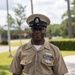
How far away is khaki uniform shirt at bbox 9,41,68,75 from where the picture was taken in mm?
2861

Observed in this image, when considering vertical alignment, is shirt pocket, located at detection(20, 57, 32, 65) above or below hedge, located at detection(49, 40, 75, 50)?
above

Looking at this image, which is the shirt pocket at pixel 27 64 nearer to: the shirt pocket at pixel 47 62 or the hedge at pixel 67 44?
the shirt pocket at pixel 47 62

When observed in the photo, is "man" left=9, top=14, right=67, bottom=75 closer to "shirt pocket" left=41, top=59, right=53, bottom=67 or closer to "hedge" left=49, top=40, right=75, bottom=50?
"shirt pocket" left=41, top=59, right=53, bottom=67

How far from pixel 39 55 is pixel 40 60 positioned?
0.05 m

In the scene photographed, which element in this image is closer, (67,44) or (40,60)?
(40,60)

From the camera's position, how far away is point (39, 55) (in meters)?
2.88

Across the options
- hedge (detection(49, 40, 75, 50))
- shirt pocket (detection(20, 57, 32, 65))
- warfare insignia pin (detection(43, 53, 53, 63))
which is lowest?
hedge (detection(49, 40, 75, 50))

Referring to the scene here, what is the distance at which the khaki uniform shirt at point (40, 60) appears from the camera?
2861 millimetres

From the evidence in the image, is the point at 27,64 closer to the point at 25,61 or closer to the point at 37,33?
the point at 25,61

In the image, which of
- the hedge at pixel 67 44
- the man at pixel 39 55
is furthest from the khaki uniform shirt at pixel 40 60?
the hedge at pixel 67 44

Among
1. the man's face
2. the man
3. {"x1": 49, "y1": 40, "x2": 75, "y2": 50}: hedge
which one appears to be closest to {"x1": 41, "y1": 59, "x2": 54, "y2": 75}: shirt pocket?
the man

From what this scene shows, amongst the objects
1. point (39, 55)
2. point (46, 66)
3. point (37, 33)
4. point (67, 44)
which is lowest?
point (67, 44)

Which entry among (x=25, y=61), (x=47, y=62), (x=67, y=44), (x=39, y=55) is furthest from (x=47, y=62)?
(x=67, y=44)

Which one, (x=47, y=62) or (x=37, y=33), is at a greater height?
(x=37, y=33)
